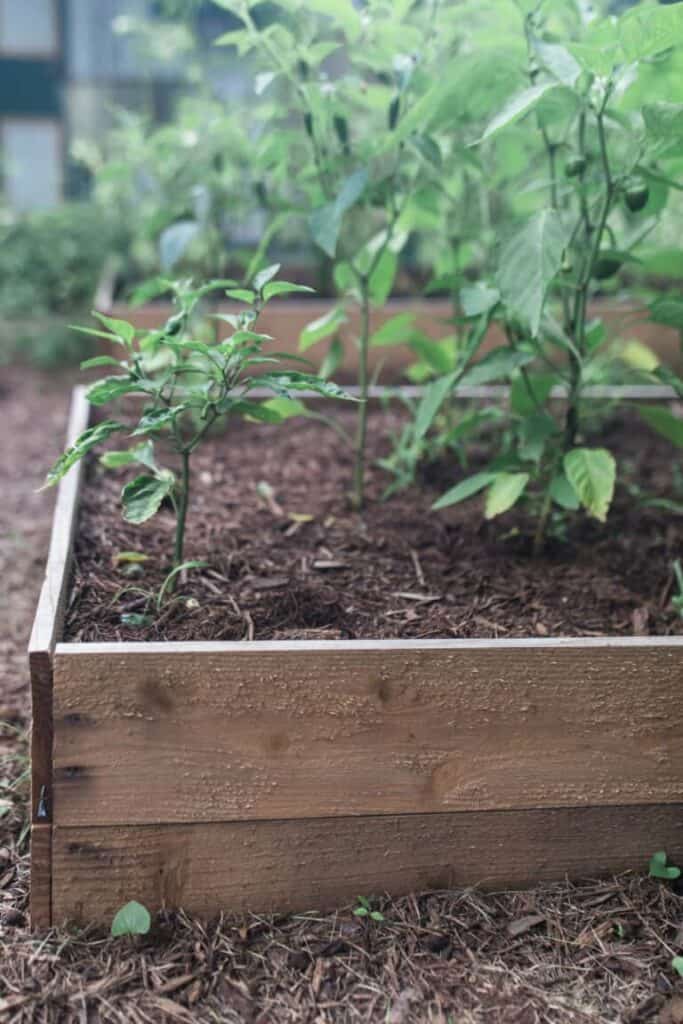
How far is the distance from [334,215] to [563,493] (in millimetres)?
545

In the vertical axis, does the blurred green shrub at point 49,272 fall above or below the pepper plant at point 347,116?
below

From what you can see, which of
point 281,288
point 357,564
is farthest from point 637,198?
point 357,564

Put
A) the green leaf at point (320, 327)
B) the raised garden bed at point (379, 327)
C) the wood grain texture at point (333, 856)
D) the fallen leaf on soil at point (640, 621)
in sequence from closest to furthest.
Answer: the wood grain texture at point (333, 856) < the fallen leaf on soil at point (640, 621) < the green leaf at point (320, 327) < the raised garden bed at point (379, 327)

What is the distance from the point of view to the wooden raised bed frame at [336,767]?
3.88ft

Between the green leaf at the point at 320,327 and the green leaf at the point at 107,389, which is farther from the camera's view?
the green leaf at the point at 320,327

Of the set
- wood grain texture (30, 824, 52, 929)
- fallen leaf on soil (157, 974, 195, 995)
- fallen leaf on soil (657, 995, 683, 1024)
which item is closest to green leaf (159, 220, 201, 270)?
wood grain texture (30, 824, 52, 929)

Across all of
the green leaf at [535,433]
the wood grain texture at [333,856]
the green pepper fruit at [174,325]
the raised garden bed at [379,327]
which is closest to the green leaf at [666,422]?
the green leaf at [535,433]

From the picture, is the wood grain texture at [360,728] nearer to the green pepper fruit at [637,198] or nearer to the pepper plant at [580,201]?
the pepper plant at [580,201]

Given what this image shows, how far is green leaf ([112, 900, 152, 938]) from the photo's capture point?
1.21 meters

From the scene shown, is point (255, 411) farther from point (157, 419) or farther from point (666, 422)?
point (666, 422)

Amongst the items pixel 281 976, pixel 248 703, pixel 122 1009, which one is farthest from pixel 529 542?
pixel 122 1009

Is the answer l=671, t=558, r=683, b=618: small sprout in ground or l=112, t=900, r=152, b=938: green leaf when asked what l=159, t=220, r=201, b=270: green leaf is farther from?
l=112, t=900, r=152, b=938: green leaf

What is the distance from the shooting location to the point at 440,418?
2.19m

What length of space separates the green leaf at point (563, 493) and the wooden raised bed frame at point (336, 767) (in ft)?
1.11
